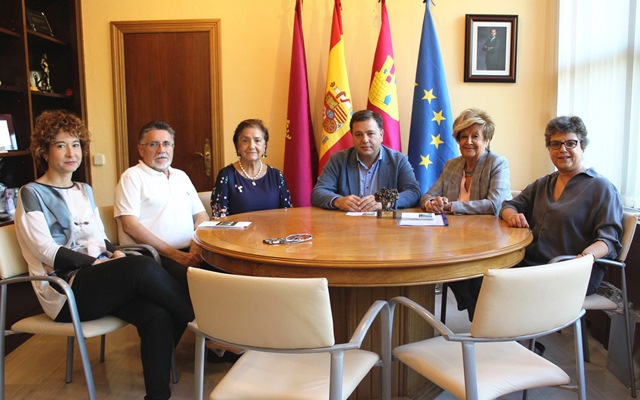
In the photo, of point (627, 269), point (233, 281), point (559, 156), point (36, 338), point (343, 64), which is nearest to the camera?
point (233, 281)

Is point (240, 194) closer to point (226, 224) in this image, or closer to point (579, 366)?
point (226, 224)

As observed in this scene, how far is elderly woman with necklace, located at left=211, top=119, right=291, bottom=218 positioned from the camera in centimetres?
294

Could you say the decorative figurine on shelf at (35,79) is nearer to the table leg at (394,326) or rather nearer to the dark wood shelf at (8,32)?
the dark wood shelf at (8,32)

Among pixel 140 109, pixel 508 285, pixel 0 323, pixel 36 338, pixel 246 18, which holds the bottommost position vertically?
pixel 36 338

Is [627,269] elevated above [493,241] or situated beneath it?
situated beneath

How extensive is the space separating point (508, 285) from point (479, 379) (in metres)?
0.32

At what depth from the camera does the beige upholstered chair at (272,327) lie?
1.28 m

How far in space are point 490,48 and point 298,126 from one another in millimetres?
1628

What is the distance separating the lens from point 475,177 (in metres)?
2.76

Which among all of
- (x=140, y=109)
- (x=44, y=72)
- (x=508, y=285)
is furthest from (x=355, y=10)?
(x=508, y=285)

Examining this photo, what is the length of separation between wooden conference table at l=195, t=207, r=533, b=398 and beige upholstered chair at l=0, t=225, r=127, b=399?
508mm

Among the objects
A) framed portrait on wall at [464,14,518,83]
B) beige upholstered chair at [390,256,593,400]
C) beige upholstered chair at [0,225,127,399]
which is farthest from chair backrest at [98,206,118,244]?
framed portrait on wall at [464,14,518,83]

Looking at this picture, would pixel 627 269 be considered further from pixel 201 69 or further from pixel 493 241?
pixel 201 69

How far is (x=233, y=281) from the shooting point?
131 cm
